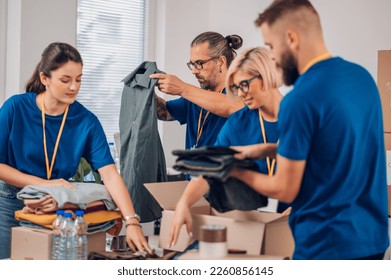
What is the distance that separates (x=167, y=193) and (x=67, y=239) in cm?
35

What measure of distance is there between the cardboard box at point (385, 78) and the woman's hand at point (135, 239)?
1.74 meters

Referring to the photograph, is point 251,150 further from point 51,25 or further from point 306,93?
point 51,25

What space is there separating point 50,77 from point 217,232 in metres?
1.01

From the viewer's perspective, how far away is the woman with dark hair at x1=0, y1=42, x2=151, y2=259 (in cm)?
203

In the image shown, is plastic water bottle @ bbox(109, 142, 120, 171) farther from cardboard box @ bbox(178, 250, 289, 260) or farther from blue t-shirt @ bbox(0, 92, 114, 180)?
cardboard box @ bbox(178, 250, 289, 260)

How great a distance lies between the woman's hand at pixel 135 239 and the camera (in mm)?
1763

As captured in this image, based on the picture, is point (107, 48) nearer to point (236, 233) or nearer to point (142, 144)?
point (142, 144)

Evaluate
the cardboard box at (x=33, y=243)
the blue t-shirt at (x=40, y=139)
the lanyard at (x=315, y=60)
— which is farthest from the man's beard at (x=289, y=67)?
the blue t-shirt at (x=40, y=139)

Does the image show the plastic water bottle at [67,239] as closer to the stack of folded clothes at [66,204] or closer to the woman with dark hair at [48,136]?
the stack of folded clothes at [66,204]

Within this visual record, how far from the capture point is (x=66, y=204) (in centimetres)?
175

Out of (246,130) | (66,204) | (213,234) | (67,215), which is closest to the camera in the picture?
(213,234)

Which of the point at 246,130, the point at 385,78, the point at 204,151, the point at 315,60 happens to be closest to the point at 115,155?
the point at 385,78

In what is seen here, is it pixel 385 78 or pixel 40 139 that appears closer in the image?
pixel 40 139

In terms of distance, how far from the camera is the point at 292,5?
132 centimetres
